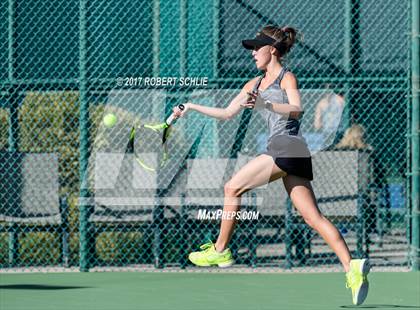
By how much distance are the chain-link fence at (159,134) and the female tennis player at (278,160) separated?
3608mm

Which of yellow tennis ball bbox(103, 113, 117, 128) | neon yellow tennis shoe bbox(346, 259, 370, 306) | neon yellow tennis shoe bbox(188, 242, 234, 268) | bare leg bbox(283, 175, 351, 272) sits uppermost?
yellow tennis ball bbox(103, 113, 117, 128)

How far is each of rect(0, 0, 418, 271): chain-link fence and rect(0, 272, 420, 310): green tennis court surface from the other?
Answer: 0.58 meters

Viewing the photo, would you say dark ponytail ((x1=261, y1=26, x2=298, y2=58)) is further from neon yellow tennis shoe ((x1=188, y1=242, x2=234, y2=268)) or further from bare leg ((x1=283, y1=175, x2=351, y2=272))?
neon yellow tennis shoe ((x1=188, y1=242, x2=234, y2=268))

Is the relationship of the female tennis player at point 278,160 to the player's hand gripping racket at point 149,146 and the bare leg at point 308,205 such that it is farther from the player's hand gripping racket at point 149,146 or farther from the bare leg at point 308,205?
the player's hand gripping racket at point 149,146

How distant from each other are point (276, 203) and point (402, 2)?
2392 millimetres

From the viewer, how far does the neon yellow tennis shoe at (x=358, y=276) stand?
5.97 meters

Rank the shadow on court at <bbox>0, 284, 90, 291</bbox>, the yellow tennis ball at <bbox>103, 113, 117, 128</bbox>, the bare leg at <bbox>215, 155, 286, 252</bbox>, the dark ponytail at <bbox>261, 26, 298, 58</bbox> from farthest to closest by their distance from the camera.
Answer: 1. the yellow tennis ball at <bbox>103, 113, 117, 128</bbox>
2. the shadow on court at <bbox>0, 284, 90, 291</bbox>
3. the dark ponytail at <bbox>261, 26, 298, 58</bbox>
4. the bare leg at <bbox>215, 155, 286, 252</bbox>

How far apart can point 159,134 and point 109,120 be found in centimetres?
52

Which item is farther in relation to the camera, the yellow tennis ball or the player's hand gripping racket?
the player's hand gripping racket

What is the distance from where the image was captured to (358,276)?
19.6ft

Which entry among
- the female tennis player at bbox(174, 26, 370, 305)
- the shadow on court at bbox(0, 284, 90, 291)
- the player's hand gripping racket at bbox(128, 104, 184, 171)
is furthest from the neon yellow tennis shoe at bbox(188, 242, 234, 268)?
the player's hand gripping racket at bbox(128, 104, 184, 171)

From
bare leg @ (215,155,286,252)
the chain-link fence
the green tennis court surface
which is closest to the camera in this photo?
bare leg @ (215,155,286,252)

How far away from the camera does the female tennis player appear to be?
581 centimetres

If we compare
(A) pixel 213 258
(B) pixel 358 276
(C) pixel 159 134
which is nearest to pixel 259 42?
(A) pixel 213 258
